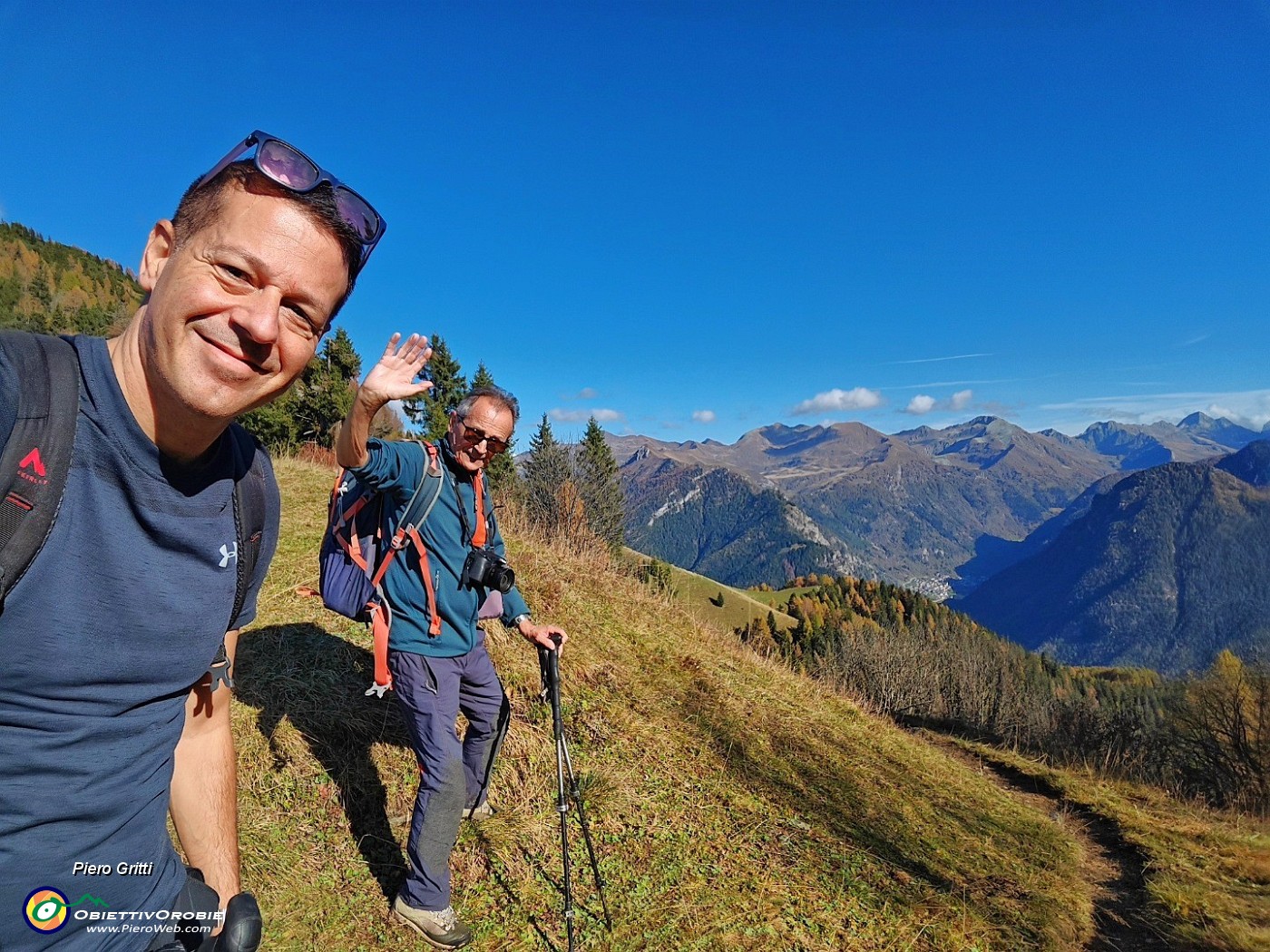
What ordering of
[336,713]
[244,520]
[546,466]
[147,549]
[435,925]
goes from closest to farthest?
1. [147,549]
2. [244,520]
3. [435,925]
4. [336,713]
5. [546,466]

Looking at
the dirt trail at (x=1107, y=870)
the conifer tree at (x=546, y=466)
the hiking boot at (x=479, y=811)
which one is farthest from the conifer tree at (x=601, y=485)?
the hiking boot at (x=479, y=811)

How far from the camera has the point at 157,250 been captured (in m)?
1.24

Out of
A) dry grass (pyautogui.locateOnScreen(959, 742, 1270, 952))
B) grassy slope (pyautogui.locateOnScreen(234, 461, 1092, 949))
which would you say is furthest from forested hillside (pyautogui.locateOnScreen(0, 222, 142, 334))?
dry grass (pyautogui.locateOnScreen(959, 742, 1270, 952))

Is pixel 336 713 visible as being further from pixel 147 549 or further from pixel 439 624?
pixel 147 549

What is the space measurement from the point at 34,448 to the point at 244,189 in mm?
646

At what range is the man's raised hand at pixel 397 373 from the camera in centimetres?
250

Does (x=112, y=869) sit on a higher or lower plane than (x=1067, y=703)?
higher

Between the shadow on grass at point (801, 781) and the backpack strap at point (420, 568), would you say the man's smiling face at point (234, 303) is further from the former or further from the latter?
the shadow on grass at point (801, 781)

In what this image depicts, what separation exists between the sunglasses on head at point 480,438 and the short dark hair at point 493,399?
0.07m

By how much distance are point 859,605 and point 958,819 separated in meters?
98.6

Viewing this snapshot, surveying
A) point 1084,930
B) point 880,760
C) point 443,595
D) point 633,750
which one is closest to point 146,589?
point 443,595

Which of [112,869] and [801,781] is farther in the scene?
[801,781]

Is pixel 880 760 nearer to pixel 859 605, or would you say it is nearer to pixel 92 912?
pixel 92 912

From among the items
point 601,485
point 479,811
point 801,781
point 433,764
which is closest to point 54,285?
point 601,485
